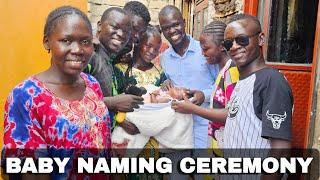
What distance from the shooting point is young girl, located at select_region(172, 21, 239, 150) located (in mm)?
2682

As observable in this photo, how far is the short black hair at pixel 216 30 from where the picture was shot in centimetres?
267

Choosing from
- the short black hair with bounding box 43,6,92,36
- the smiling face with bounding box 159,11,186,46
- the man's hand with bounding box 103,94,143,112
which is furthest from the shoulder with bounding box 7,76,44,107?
the smiling face with bounding box 159,11,186,46

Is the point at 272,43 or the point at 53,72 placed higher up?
the point at 272,43

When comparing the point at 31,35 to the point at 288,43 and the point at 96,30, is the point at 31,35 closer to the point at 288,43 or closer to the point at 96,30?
the point at 96,30

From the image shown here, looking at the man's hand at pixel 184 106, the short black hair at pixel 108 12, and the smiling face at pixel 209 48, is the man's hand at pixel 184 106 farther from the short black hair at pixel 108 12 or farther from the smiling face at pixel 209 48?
the short black hair at pixel 108 12

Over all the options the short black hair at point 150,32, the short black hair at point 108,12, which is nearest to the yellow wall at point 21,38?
the short black hair at point 108,12

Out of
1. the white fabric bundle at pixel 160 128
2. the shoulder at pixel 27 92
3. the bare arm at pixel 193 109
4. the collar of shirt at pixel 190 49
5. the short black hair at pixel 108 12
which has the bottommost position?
the white fabric bundle at pixel 160 128

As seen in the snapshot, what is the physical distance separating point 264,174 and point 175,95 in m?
0.84

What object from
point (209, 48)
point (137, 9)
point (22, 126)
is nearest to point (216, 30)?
point (209, 48)

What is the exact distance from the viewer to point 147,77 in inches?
108

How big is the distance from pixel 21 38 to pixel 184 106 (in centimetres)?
127

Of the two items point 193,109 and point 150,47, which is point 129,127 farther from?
point 150,47

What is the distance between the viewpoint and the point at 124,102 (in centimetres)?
273

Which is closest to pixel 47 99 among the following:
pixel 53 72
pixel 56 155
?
pixel 53 72
